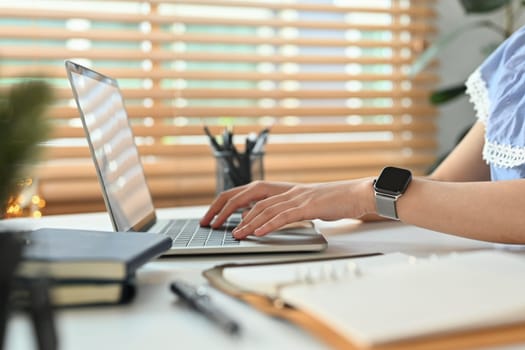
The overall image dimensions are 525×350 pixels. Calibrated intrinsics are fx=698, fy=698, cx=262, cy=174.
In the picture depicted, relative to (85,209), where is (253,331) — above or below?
above

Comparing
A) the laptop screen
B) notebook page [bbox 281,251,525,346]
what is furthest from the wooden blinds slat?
notebook page [bbox 281,251,525,346]

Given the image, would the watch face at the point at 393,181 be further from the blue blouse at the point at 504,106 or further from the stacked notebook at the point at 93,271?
the stacked notebook at the point at 93,271

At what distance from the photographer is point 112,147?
104 centimetres

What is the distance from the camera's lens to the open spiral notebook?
0.49 m

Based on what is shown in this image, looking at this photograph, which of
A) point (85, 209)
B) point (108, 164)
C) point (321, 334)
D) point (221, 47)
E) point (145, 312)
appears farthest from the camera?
point (221, 47)

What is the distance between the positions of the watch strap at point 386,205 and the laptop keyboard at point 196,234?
0.66 feet

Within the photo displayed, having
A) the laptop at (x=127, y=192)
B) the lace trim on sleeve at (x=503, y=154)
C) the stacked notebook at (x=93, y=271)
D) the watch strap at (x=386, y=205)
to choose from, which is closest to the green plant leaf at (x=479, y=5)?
the lace trim on sleeve at (x=503, y=154)

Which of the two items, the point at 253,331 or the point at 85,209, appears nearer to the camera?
the point at 253,331

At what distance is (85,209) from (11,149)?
179 cm

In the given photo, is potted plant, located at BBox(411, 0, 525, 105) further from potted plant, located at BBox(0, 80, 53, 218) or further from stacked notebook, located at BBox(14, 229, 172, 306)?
potted plant, located at BBox(0, 80, 53, 218)

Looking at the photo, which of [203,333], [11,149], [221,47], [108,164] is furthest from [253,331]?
[221,47]

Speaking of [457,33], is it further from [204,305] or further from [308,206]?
[204,305]

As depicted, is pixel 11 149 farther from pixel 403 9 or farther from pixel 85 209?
pixel 403 9

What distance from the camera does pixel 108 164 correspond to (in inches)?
38.8
